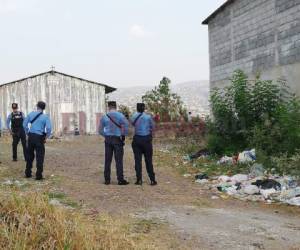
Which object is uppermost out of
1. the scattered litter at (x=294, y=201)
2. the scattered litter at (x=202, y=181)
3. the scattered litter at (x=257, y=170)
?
the scattered litter at (x=257, y=170)

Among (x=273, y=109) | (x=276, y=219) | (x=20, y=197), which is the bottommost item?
(x=276, y=219)

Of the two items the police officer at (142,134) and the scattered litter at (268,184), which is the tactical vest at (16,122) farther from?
the scattered litter at (268,184)

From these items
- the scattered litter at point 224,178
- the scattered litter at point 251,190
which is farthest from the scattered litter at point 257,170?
the scattered litter at point 251,190

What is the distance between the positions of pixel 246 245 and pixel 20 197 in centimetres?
272

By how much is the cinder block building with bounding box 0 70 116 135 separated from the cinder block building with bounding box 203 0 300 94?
10061 mm

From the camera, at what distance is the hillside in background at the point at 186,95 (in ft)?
220

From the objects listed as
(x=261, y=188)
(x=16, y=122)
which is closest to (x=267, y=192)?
(x=261, y=188)

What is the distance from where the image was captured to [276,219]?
7418 millimetres

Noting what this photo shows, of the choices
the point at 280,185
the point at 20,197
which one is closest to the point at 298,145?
the point at 280,185

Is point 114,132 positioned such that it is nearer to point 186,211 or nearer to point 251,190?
point 186,211

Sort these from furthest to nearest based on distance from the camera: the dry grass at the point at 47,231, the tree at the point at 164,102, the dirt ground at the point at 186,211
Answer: the tree at the point at 164,102 < the dirt ground at the point at 186,211 < the dry grass at the point at 47,231

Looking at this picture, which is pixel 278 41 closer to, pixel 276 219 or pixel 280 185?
pixel 280 185

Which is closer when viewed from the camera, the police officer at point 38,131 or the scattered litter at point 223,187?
the scattered litter at point 223,187

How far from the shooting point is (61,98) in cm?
2594
